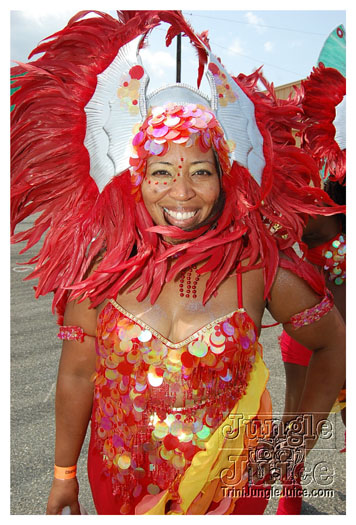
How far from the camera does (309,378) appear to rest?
163 centimetres

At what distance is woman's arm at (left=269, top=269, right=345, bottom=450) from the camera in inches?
57.9

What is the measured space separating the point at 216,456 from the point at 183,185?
76cm

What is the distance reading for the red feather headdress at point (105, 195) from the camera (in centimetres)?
139

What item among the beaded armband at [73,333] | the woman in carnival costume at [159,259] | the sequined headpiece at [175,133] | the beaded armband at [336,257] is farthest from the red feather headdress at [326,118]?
the beaded armband at [73,333]

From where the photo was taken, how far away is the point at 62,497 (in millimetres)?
A: 1558

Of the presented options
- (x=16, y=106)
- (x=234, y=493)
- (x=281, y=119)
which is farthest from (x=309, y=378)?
(x=16, y=106)

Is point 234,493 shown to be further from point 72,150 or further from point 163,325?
point 72,150

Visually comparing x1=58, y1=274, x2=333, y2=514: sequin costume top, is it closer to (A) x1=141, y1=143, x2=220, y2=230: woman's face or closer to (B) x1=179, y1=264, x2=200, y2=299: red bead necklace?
(B) x1=179, y1=264, x2=200, y2=299: red bead necklace

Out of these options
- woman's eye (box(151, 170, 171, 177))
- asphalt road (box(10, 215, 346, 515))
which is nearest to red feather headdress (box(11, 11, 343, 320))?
woman's eye (box(151, 170, 171, 177))

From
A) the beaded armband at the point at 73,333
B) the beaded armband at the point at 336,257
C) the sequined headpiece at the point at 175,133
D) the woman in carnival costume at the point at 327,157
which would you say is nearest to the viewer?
the sequined headpiece at the point at 175,133

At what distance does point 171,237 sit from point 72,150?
0.43 m

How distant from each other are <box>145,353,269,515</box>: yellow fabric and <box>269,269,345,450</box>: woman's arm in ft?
0.58

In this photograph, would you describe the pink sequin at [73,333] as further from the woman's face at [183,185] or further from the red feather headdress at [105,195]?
the woman's face at [183,185]

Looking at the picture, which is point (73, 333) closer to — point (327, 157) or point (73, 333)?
point (73, 333)
